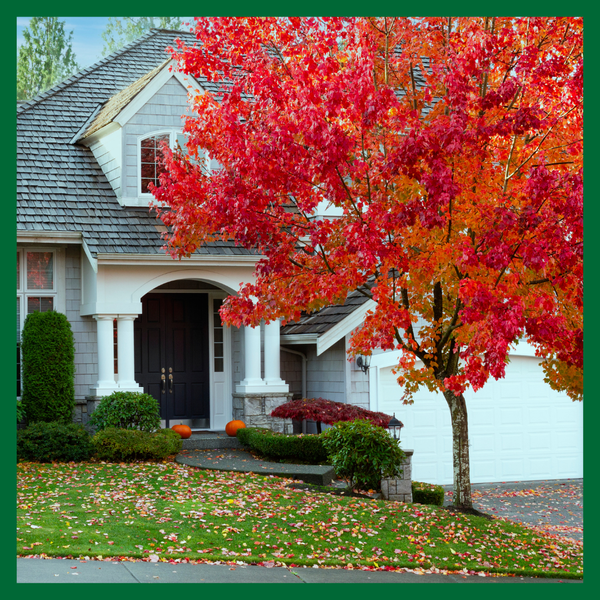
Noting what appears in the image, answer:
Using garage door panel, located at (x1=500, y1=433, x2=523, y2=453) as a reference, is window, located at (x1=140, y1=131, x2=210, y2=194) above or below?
above

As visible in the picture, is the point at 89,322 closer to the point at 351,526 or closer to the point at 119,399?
the point at 119,399

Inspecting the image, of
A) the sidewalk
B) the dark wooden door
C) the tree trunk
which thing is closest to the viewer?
the sidewalk

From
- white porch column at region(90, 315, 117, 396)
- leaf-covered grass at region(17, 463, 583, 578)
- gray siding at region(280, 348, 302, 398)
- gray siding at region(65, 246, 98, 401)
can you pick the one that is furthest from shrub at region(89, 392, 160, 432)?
gray siding at region(280, 348, 302, 398)

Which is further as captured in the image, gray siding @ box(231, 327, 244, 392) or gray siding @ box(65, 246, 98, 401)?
gray siding @ box(231, 327, 244, 392)

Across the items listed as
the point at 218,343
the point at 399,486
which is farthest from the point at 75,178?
the point at 399,486

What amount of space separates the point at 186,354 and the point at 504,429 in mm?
6128

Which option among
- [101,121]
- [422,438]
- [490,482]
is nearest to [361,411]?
[422,438]

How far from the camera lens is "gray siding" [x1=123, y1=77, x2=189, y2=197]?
13656 mm

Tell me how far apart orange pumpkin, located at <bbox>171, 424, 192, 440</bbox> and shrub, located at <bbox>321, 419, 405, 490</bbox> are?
385 cm

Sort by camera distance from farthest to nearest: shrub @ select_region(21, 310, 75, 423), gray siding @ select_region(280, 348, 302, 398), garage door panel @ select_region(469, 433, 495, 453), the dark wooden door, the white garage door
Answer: gray siding @ select_region(280, 348, 302, 398) → garage door panel @ select_region(469, 433, 495, 453) → the dark wooden door → the white garage door → shrub @ select_region(21, 310, 75, 423)

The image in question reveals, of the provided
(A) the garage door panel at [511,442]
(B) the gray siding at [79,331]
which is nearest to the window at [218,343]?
(B) the gray siding at [79,331]

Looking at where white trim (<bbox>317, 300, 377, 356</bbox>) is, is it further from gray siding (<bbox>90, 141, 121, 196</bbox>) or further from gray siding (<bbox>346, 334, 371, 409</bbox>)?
gray siding (<bbox>90, 141, 121, 196</bbox>)

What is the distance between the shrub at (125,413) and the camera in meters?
12.4

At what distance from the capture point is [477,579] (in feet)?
23.8
